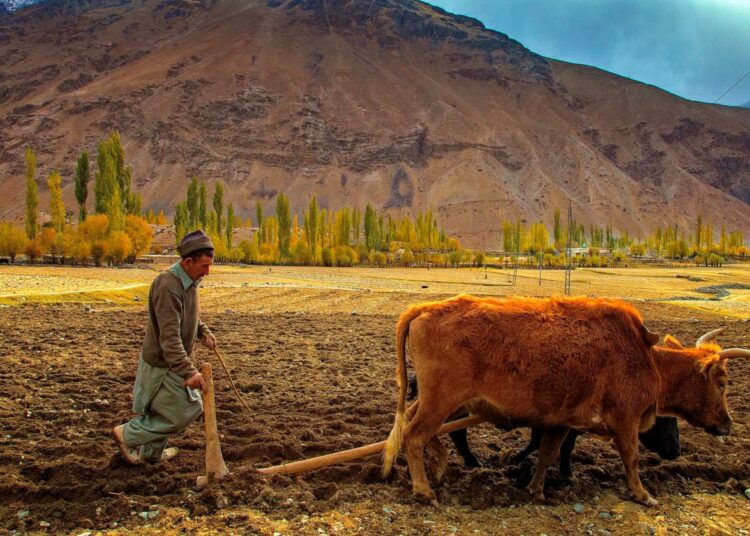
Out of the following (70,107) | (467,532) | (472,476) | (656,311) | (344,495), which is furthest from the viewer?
(70,107)

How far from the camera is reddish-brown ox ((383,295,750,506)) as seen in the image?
5570 millimetres

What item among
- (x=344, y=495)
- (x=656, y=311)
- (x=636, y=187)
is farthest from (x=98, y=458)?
(x=636, y=187)

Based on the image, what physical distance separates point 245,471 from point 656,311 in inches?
938

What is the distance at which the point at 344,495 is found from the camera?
5430mm

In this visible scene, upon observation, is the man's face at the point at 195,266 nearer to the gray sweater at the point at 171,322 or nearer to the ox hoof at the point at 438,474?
the gray sweater at the point at 171,322

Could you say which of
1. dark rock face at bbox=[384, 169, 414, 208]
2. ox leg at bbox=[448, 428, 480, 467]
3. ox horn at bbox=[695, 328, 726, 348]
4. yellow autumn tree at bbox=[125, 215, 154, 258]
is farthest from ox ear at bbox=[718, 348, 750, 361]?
dark rock face at bbox=[384, 169, 414, 208]

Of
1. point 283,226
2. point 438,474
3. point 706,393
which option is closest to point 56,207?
point 283,226

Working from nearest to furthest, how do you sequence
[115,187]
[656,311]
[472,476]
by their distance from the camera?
1. [472,476]
2. [656,311]
3. [115,187]

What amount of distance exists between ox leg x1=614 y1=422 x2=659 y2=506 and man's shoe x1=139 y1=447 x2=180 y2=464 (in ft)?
15.1

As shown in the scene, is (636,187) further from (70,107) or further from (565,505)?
(565,505)

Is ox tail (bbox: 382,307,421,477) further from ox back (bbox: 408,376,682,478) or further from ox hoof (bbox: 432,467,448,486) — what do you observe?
ox back (bbox: 408,376,682,478)

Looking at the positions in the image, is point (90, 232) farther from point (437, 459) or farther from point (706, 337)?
point (706, 337)

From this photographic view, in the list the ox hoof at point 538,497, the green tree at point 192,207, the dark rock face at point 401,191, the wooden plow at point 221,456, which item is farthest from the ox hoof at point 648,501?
the dark rock face at point 401,191

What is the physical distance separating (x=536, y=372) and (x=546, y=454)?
87 cm
